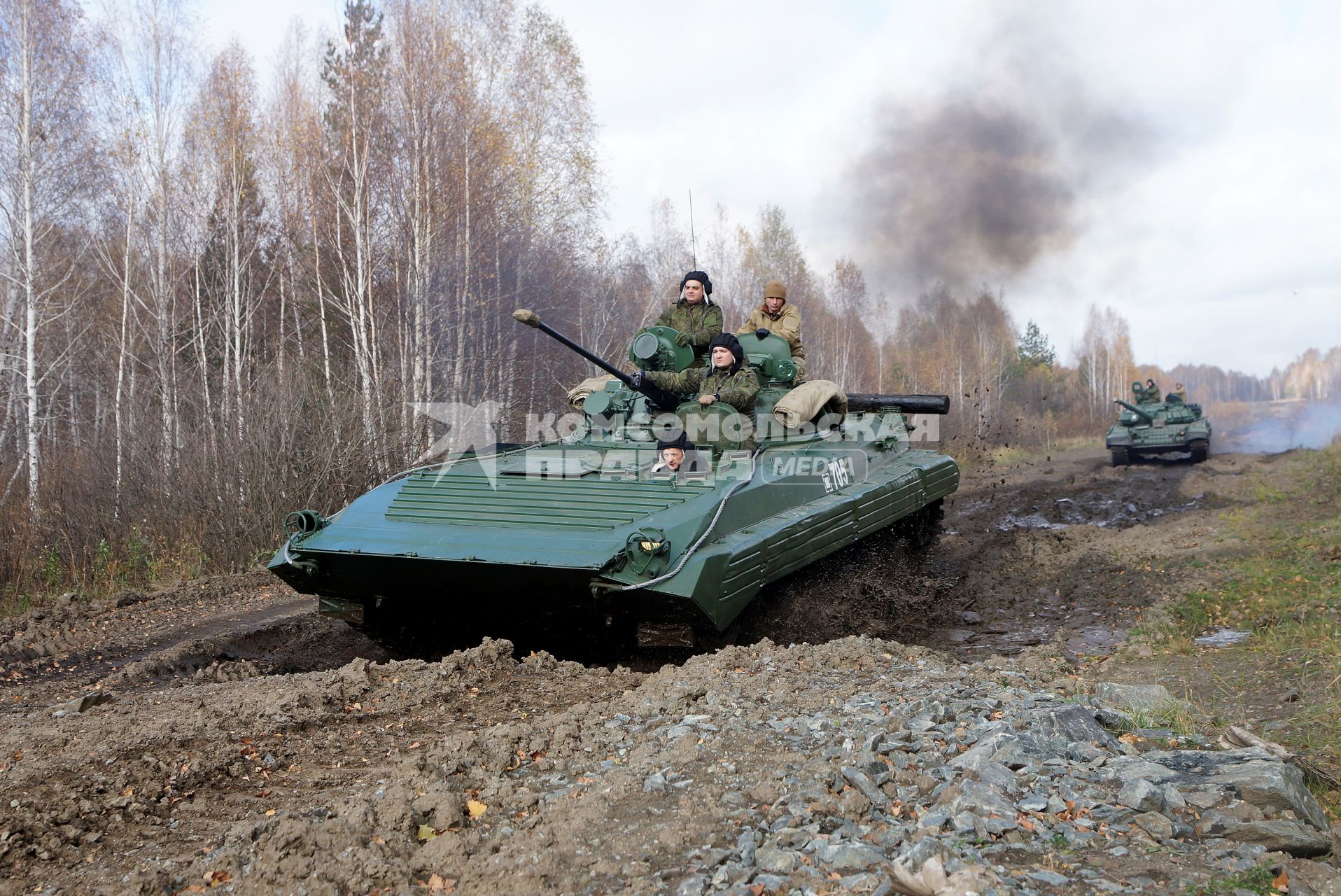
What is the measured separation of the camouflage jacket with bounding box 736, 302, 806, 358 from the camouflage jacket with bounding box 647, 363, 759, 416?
4.11 ft

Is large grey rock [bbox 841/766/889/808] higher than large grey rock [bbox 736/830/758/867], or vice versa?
large grey rock [bbox 841/766/889/808]

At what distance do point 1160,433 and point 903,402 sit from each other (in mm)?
15277

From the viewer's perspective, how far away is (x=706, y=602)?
17.7 ft

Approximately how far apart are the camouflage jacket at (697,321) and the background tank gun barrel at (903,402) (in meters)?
2.01

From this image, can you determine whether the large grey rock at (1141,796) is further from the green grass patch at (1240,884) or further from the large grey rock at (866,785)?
the large grey rock at (866,785)

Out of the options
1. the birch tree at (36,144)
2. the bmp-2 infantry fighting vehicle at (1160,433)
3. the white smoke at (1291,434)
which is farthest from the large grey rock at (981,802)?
the white smoke at (1291,434)

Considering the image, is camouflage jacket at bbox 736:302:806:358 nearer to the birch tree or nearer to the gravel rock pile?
the gravel rock pile

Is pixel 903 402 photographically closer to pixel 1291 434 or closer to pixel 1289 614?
pixel 1289 614

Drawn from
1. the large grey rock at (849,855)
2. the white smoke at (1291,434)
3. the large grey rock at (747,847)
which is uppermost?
the white smoke at (1291,434)

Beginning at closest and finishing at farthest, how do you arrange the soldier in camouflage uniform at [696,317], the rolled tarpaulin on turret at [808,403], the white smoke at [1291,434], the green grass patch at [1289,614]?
the green grass patch at [1289,614] < the rolled tarpaulin on turret at [808,403] < the soldier in camouflage uniform at [696,317] < the white smoke at [1291,434]

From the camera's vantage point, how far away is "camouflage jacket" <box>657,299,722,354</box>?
8.09 metres

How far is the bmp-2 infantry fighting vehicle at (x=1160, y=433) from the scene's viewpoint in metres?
22.6

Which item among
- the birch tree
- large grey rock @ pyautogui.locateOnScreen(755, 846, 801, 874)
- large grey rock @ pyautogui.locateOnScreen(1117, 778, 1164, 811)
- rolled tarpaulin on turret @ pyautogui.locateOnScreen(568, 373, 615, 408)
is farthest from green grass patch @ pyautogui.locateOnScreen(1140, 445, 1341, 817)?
the birch tree

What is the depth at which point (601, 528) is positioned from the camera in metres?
5.67
